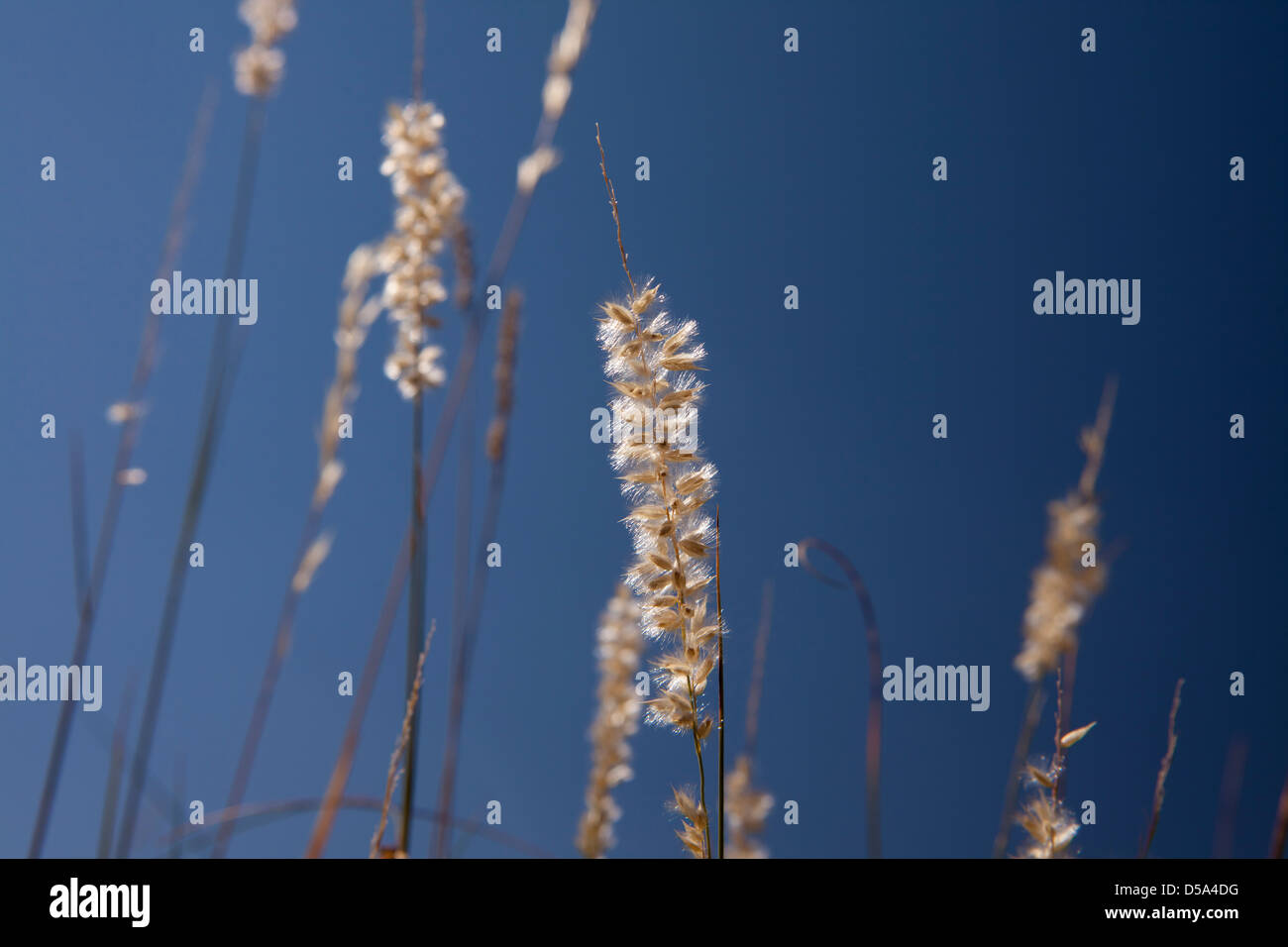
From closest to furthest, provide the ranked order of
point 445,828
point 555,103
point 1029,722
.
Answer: point 555,103, point 445,828, point 1029,722

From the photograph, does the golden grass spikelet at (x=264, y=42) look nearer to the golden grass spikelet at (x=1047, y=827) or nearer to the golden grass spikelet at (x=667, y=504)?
the golden grass spikelet at (x=667, y=504)

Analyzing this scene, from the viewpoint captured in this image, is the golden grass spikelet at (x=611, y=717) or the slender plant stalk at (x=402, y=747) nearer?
the slender plant stalk at (x=402, y=747)

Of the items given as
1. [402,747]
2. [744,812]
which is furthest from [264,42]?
[744,812]

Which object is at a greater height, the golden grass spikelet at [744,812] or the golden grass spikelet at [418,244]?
the golden grass spikelet at [418,244]

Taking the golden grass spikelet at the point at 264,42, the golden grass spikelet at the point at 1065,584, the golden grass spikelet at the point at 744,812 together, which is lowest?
the golden grass spikelet at the point at 744,812

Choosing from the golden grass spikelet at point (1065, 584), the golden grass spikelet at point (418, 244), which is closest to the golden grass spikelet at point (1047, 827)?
the golden grass spikelet at point (1065, 584)

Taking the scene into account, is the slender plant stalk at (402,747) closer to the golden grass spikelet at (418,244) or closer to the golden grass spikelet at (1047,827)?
the golden grass spikelet at (418,244)

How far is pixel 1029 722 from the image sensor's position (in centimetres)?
75

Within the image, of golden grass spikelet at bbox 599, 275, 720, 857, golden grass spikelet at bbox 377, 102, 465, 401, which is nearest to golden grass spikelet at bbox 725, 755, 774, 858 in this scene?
golden grass spikelet at bbox 599, 275, 720, 857

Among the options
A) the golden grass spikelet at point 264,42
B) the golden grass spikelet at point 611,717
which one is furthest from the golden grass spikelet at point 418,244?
the golden grass spikelet at point 611,717
